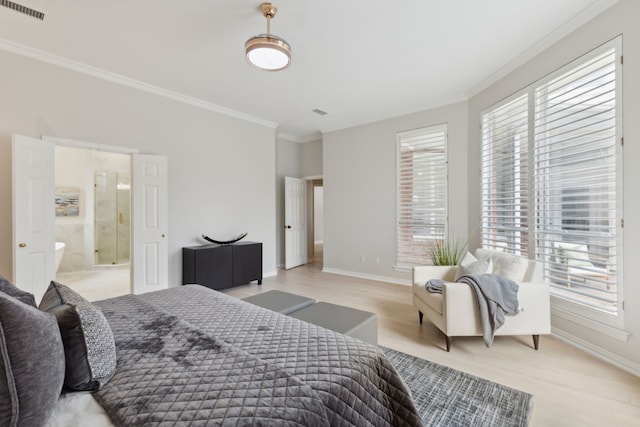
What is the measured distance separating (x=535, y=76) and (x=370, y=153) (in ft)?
8.81

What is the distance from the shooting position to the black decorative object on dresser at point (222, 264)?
419cm

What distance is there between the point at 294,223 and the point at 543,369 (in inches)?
197

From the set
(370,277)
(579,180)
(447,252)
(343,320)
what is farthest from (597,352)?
(370,277)

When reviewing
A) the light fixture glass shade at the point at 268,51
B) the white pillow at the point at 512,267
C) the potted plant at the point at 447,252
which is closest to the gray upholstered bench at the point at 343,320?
the white pillow at the point at 512,267

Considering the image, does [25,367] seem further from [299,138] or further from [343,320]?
[299,138]

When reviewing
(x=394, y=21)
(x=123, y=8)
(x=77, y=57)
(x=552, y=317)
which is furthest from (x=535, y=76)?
(x=77, y=57)

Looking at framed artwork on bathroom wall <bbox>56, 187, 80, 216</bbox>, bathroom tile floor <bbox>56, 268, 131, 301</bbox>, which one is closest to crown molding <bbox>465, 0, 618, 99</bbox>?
bathroom tile floor <bbox>56, 268, 131, 301</bbox>

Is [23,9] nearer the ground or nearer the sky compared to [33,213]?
nearer the sky

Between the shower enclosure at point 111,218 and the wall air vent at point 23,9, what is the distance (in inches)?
160

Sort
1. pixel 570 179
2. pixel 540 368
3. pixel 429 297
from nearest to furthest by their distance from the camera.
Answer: pixel 540 368 → pixel 570 179 → pixel 429 297

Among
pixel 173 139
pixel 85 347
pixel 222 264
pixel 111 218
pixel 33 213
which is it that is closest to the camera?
pixel 85 347

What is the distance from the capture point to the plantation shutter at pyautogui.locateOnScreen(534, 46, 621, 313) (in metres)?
2.38

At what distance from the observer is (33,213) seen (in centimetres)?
294

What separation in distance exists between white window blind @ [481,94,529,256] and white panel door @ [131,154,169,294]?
14.6 ft
